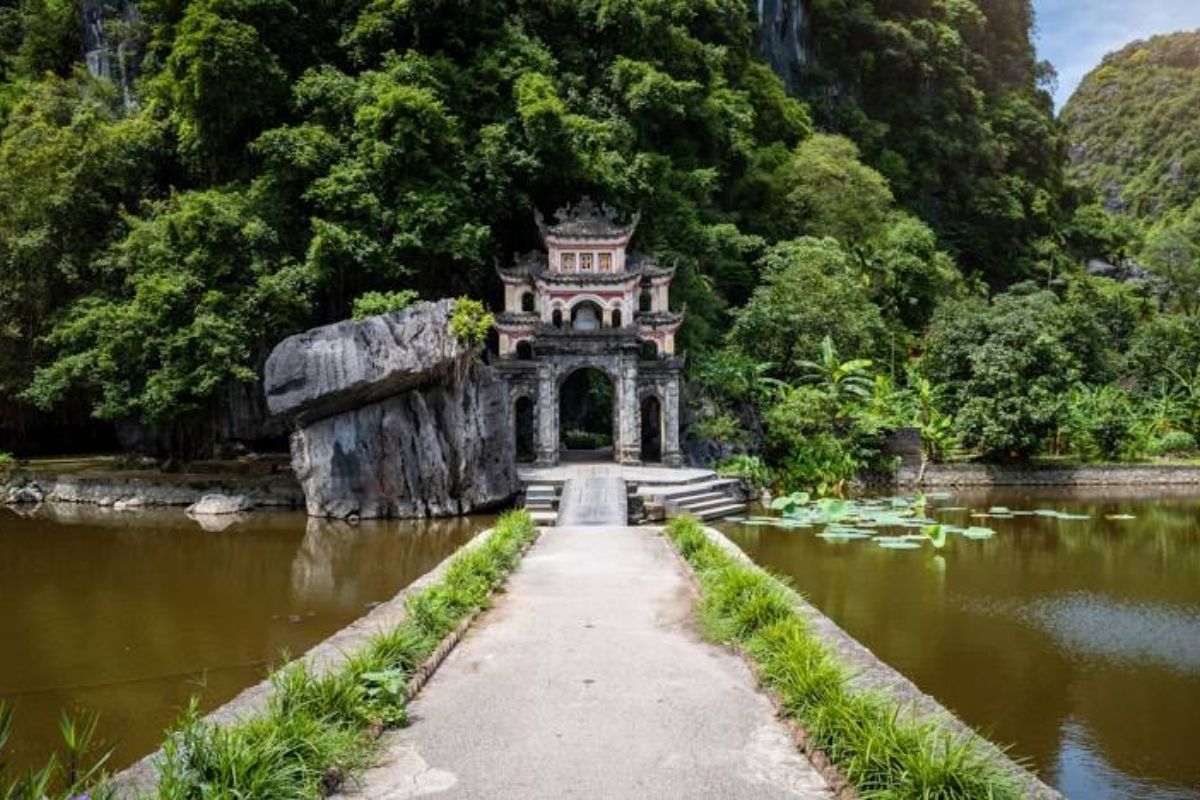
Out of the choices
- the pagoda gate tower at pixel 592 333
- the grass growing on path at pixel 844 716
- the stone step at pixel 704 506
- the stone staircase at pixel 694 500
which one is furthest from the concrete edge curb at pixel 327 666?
the pagoda gate tower at pixel 592 333

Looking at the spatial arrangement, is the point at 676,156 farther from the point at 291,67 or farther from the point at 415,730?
the point at 415,730

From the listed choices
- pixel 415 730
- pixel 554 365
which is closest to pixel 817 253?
pixel 554 365

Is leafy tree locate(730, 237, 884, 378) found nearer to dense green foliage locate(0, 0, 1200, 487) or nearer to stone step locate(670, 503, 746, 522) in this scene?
dense green foliage locate(0, 0, 1200, 487)

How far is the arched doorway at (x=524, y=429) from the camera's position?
2511 centimetres

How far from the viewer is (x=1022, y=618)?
10758 mm

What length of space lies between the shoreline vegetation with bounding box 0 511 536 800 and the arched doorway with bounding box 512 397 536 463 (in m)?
17.0

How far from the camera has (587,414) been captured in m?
30.8

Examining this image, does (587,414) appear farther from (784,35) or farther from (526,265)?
(784,35)

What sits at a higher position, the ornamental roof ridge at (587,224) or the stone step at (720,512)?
the ornamental roof ridge at (587,224)

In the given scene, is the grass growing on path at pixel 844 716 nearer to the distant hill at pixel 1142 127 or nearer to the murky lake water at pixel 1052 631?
the murky lake water at pixel 1052 631

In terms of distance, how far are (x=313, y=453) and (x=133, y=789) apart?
15.8 meters

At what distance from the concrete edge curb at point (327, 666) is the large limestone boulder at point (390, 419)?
9444mm

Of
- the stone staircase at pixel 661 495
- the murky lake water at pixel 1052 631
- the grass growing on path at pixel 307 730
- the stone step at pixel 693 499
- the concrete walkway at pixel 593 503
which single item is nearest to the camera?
the grass growing on path at pixel 307 730

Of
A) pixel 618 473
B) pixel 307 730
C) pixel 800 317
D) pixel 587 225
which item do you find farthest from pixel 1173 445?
pixel 307 730
